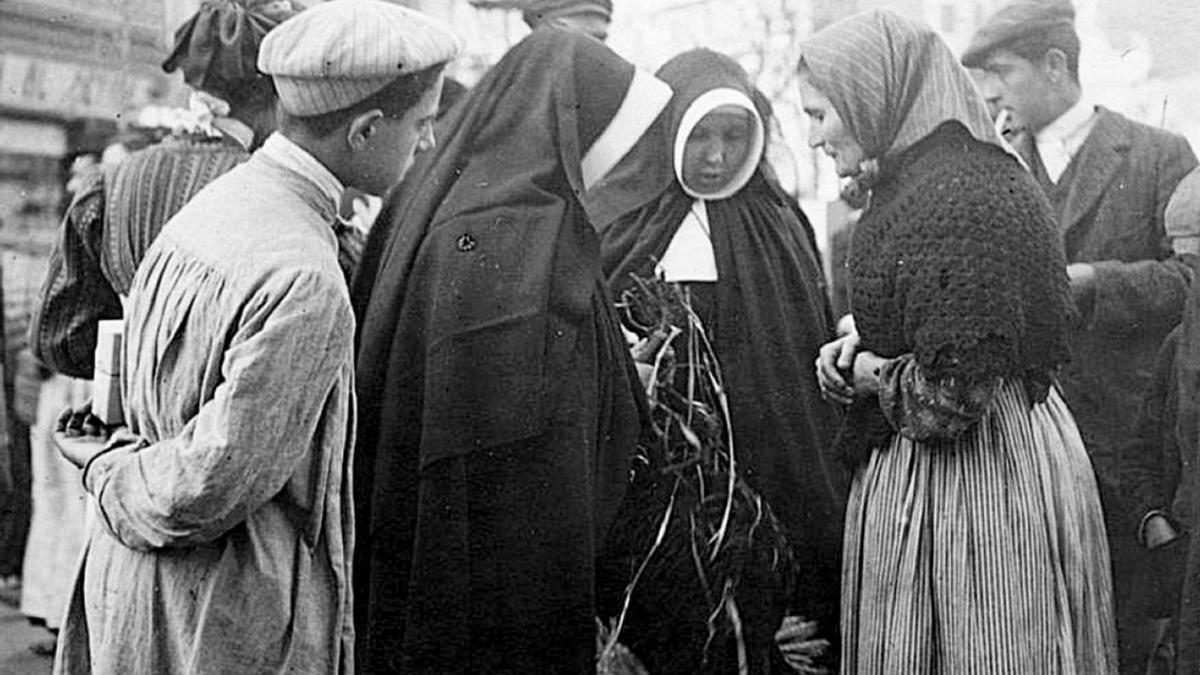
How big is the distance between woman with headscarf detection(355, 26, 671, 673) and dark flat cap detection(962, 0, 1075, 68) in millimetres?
493

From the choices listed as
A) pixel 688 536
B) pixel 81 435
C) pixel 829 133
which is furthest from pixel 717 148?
pixel 81 435

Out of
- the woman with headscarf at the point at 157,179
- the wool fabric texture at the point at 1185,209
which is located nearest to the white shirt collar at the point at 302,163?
the woman with headscarf at the point at 157,179

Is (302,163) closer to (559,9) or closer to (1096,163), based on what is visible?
(559,9)

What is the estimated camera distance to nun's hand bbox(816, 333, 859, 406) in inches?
73.8

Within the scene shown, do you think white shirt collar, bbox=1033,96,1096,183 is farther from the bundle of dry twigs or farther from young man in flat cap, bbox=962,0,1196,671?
the bundle of dry twigs

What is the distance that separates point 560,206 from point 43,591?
43.8 inches

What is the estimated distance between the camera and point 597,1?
195 cm

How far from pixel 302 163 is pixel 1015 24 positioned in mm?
1057

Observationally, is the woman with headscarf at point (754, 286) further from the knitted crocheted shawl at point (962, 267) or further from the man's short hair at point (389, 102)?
the man's short hair at point (389, 102)

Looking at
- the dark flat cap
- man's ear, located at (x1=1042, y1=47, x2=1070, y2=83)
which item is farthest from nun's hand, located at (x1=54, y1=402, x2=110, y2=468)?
man's ear, located at (x1=1042, y1=47, x2=1070, y2=83)

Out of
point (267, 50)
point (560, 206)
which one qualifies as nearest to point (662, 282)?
point (560, 206)

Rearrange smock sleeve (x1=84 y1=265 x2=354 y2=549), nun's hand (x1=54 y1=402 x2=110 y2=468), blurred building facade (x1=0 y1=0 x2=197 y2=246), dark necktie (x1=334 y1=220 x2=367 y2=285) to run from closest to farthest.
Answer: smock sleeve (x1=84 y1=265 x2=354 y2=549) < nun's hand (x1=54 y1=402 x2=110 y2=468) < dark necktie (x1=334 y1=220 x2=367 y2=285) < blurred building facade (x1=0 y1=0 x2=197 y2=246)

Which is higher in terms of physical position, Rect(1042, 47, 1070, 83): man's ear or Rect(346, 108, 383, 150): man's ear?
Rect(1042, 47, 1070, 83): man's ear

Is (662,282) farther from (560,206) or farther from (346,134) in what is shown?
(346,134)
